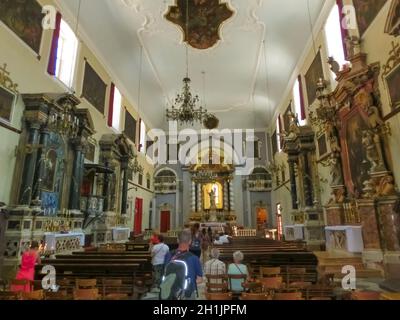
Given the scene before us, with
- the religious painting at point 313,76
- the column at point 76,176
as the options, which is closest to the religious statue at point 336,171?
the religious painting at point 313,76

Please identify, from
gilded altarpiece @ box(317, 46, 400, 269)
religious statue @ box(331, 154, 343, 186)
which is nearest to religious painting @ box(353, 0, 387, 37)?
gilded altarpiece @ box(317, 46, 400, 269)

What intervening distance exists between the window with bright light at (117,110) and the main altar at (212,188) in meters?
7.87

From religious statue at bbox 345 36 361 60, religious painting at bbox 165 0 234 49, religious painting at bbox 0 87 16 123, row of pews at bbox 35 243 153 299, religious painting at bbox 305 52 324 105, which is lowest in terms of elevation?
row of pews at bbox 35 243 153 299

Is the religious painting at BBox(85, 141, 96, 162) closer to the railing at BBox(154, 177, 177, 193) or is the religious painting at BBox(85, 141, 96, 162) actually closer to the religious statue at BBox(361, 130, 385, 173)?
the religious statue at BBox(361, 130, 385, 173)

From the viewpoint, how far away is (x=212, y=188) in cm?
2077

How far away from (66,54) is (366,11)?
9.42 meters

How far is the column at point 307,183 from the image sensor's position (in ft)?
35.6

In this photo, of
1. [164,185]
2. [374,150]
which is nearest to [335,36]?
[374,150]

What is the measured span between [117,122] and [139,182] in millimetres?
4606

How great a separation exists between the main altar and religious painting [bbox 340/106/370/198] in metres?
12.3

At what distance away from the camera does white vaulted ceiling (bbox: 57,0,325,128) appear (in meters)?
10.6

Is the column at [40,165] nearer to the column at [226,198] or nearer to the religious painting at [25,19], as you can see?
the religious painting at [25,19]

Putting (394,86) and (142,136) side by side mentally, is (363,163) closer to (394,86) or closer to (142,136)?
(394,86)
